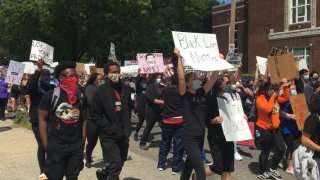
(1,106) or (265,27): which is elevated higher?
(265,27)

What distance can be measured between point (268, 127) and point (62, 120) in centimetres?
386

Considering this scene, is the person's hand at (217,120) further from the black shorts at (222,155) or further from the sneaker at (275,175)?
the sneaker at (275,175)

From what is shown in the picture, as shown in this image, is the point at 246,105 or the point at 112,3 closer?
the point at 246,105

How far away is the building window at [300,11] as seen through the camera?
120 feet

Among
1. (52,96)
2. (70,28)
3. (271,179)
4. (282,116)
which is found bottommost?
(271,179)

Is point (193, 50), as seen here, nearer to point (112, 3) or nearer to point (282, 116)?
point (282, 116)

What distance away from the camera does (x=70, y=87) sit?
18.4 ft

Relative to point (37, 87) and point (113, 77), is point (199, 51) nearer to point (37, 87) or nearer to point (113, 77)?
point (113, 77)

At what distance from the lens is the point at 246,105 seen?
1554 cm

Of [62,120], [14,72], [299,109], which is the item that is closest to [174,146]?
[299,109]

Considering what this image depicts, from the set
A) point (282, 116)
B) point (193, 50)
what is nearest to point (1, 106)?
point (282, 116)

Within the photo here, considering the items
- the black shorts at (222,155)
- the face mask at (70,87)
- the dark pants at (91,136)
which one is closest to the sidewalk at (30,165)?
the dark pants at (91,136)

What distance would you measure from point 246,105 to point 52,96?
10.7 m

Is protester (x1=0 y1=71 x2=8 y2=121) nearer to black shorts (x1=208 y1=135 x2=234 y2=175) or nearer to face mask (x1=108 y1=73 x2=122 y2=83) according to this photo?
face mask (x1=108 y1=73 x2=122 y2=83)
